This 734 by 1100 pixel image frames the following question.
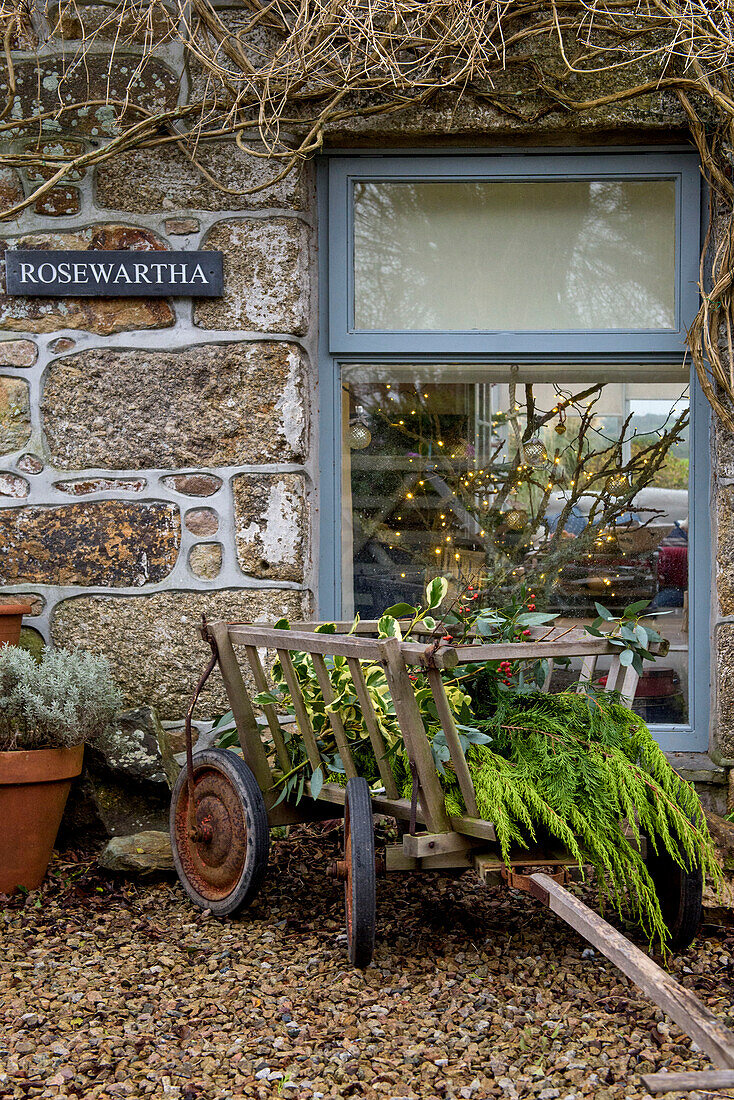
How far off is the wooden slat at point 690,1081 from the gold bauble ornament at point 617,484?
2483 millimetres

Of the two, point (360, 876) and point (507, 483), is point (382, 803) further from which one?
point (507, 483)

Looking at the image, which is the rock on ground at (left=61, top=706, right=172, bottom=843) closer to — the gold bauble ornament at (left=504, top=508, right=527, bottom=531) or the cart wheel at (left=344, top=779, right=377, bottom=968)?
the cart wheel at (left=344, top=779, right=377, bottom=968)

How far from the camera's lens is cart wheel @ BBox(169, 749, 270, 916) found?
249cm

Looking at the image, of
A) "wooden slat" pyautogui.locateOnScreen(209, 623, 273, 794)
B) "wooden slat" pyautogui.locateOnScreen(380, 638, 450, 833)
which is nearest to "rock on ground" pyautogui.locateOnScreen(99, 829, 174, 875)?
"wooden slat" pyautogui.locateOnScreen(209, 623, 273, 794)

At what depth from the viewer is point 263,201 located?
3.32m

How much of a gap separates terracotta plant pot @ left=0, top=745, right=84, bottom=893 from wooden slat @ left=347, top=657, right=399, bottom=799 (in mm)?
1098

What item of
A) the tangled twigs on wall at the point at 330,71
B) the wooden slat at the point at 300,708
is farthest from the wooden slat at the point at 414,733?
the tangled twigs on wall at the point at 330,71

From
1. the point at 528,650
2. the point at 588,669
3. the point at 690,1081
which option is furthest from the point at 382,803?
the point at 690,1081

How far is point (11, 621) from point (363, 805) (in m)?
1.49

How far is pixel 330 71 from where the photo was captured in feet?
10.6

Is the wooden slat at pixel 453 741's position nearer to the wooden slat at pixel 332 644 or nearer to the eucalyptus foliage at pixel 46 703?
the wooden slat at pixel 332 644

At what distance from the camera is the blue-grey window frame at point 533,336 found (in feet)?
11.2

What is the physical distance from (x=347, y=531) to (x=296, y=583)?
34 centimetres

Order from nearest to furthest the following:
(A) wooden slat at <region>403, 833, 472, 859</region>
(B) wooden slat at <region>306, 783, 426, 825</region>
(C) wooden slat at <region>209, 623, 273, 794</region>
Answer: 1. (A) wooden slat at <region>403, 833, 472, 859</region>
2. (B) wooden slat at <region>306, 783, 426, 825</region>
3. (C) wooden slat at <region>209, 623, 273, 794</region>
